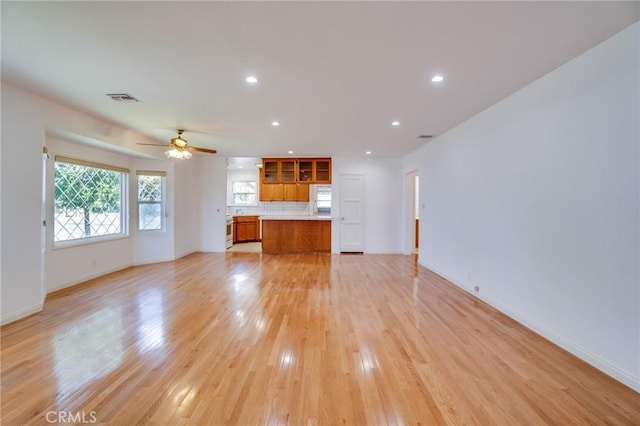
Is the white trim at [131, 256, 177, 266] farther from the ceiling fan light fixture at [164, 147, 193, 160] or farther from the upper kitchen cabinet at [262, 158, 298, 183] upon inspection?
the upper kitchen cabinet at [262, 158, 298, 183]

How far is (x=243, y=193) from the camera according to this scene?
31.3 feet

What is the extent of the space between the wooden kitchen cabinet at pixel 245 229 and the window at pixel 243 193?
0.79m

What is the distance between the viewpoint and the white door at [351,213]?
22.6 ft

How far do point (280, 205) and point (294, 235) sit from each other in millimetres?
1577

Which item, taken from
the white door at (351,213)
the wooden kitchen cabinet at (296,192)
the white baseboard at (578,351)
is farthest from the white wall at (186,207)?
the white baseboard at (578,351)

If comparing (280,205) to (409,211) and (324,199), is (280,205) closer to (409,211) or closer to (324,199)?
(324,199)

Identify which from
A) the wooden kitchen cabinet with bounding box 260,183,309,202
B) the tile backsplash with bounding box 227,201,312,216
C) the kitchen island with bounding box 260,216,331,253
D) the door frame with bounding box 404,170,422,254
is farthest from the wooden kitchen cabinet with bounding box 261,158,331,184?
the door frame with bounding box 404,170,422,254

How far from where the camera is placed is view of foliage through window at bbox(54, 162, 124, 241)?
4.02 m

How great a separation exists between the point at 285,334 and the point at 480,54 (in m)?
3.03

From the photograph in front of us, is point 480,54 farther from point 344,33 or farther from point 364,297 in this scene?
point 364,297

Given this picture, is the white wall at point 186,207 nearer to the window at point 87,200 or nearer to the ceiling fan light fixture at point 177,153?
the window at point 87,200

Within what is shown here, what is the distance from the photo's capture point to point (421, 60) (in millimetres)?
2301

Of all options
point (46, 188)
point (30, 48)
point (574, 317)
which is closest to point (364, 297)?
point (574, 317)

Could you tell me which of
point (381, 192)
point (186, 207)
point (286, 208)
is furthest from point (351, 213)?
point (186, 207)
